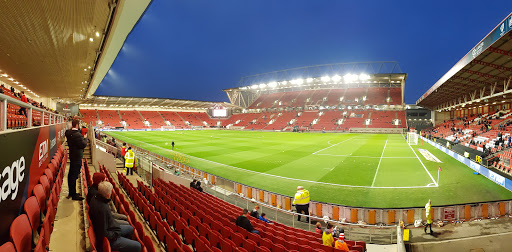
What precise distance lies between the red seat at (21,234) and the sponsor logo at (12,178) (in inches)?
11.6

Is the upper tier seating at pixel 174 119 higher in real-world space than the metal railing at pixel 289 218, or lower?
higher

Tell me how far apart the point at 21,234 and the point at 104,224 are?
78cm

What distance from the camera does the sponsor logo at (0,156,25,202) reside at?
2.54 meters

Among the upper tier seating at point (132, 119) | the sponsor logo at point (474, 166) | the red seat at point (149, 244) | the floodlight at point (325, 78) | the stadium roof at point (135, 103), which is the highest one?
the floodlight at point (325, 78)

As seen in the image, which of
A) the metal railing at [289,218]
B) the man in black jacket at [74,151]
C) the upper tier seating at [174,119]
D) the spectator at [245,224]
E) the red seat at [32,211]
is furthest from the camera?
the upper tier seating at [174,119]

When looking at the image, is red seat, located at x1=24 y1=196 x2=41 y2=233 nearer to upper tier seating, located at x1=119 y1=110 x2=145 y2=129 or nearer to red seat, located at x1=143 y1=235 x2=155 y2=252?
red seat, located at x1=143 y1=235 x2=155 y2=252

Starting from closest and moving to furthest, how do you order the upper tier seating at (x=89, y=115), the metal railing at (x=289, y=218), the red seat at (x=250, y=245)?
1. the red seat at (x=250, y=245)
2. the metal railing at (x=289, y=218)
3. the upper tier seating at (x=89, y=115)

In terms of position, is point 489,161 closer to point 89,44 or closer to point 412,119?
point 89,44

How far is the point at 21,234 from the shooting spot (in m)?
2.61

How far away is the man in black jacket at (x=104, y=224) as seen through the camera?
3156 mm

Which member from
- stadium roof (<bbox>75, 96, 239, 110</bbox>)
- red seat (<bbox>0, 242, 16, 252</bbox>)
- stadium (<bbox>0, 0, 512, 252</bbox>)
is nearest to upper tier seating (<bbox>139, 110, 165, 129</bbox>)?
stadium roof (<bbox>75, 96, 239, 110</bbox>)

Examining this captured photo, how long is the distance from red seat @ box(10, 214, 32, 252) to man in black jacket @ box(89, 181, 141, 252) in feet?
2.00

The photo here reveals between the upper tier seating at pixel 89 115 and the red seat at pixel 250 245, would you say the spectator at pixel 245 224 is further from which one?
the upper tier seating at pixel 89 115

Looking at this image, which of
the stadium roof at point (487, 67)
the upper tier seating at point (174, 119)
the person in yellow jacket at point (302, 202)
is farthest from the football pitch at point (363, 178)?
the upper tier seating at point (174, 119)
